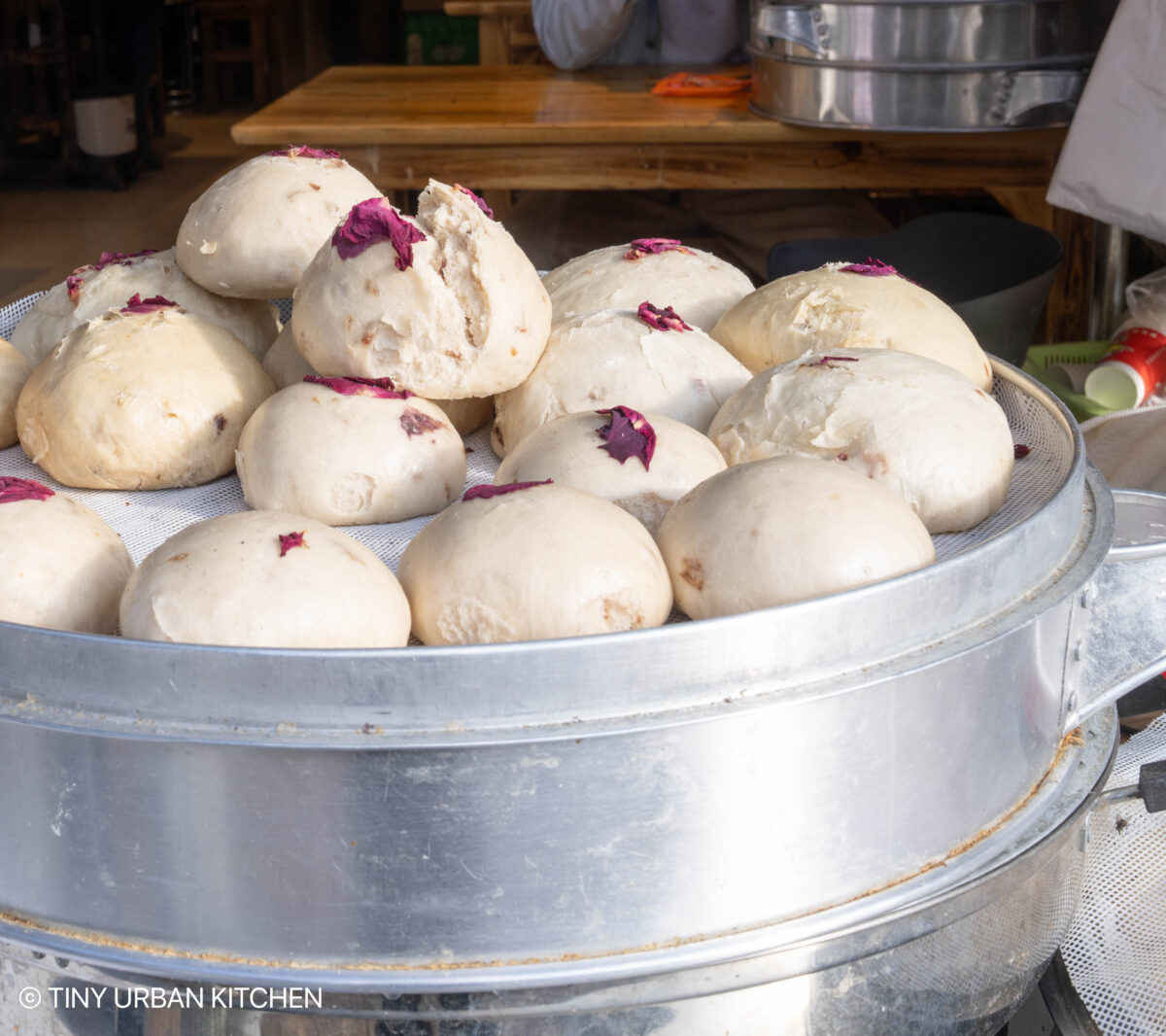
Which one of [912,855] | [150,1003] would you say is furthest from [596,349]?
[150,1003]

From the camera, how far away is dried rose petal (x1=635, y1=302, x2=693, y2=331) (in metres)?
1.35

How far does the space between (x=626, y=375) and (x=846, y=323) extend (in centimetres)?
27

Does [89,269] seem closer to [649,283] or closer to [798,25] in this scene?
[649,283]

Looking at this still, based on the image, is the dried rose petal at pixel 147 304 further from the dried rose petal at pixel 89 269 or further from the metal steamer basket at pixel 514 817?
the metal steamer basket at pixel 514 817

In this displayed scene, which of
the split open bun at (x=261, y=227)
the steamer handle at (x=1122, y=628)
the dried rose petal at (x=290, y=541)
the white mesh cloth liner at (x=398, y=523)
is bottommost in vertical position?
the steamer handle at (x=1122, y=628)

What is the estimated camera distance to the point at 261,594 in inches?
36.2

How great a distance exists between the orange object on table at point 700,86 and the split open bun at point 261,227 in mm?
2317

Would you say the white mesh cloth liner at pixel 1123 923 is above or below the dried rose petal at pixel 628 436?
below

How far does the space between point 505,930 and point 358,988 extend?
4.4 inches

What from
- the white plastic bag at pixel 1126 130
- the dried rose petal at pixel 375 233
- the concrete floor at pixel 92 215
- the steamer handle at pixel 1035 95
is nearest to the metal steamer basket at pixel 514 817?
the dried rose petal at pixel 375 233

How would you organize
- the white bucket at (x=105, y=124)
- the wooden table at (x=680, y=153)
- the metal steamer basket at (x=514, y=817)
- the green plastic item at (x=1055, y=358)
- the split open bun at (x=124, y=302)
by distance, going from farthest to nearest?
the white bucket at (x=105, y=124)
the wooden table at (x=680, y=153)
the green plastic item at (x=1055, y=358)
the split open bun at (x=124, y=302)
the metal steamer basket at (x=514, y=817)

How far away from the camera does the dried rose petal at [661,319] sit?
135 cm

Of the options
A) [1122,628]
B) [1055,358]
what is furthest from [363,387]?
[1055,358]

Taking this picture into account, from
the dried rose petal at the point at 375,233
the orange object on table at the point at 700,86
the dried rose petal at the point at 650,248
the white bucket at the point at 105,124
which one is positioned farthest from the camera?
the white bucket at the point at 105,124
